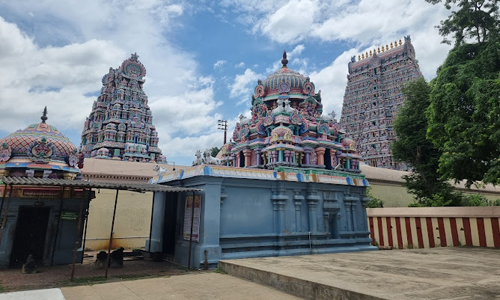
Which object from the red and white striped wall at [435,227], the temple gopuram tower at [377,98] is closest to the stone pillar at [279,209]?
the red and white striped wall at [435,227]

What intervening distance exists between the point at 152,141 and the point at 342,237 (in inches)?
1424

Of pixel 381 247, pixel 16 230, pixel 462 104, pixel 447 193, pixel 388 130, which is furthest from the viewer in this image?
pixel 388 130

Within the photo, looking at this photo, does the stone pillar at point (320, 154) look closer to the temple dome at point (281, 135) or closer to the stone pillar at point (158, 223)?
the temple dome at point (281, 135)

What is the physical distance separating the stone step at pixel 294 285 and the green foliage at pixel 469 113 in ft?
31.7

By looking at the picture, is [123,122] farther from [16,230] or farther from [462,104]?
Answer: [462,104]

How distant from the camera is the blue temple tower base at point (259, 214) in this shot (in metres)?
11.0

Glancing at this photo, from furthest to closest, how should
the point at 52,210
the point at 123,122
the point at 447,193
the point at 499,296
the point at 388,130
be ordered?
the point at 388,130 < the point at 123,122 < the point at 447,193 < the point at 52,210 < the point at 499,296

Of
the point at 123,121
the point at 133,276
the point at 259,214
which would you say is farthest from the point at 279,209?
the point at 123,121

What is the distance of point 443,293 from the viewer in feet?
16.8

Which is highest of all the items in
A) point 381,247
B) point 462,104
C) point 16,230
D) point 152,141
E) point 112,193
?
point 152,141

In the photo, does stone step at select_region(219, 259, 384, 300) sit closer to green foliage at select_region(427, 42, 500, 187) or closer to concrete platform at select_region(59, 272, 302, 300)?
concrete platform at select_region(59, 272, 302, 300)

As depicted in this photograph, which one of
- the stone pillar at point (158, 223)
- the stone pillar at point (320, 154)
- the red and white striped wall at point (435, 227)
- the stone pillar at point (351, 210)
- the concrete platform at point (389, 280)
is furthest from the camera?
the stone pillar at point (320, 154)

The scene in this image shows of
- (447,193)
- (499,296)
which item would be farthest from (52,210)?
(447,193)

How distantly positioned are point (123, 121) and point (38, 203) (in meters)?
33.8
